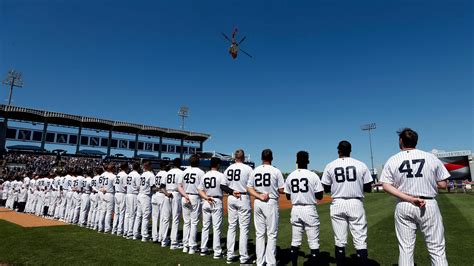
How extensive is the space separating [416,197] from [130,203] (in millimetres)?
7228

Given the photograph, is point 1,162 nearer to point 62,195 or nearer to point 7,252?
point 62,195

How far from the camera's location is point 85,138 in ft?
156

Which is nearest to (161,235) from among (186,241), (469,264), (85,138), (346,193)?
(186,241)

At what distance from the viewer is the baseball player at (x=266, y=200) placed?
5.22m

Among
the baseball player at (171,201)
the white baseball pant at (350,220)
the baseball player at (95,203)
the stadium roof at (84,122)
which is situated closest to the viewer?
the white baseball pant at (350,220)

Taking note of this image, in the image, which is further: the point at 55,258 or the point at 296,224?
the point at 55,258

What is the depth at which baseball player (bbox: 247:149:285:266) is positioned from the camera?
5.22 metres

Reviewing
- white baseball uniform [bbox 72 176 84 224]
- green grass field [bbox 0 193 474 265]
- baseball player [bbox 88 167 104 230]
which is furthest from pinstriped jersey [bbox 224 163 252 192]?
white baseball uniform [bbox 72 176 84 224]

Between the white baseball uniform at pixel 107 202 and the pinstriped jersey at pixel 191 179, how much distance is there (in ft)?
11.8

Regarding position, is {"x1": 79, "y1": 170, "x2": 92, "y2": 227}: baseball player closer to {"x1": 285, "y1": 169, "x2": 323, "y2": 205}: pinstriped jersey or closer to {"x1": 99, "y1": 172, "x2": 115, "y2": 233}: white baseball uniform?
{"x1": 99, "y1": 172, "x2": 115, "y2": 233}: white baseball uniform

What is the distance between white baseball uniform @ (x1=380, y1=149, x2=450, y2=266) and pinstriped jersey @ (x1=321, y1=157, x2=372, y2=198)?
2.00ft

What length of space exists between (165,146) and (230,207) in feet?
176

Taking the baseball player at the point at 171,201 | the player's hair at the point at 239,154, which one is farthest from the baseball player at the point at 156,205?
the player's hair at the point at 239,154

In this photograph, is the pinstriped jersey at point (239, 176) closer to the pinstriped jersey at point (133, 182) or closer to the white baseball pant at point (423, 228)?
the white baseball pant at point (423, 228)
